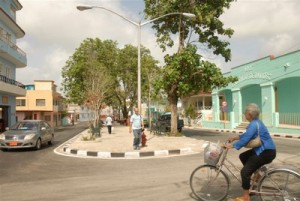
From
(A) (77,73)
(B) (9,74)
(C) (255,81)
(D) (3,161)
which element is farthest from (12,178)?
(A) (77,73)

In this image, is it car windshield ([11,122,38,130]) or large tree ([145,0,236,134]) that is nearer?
car windshield ([11,122,38,130])

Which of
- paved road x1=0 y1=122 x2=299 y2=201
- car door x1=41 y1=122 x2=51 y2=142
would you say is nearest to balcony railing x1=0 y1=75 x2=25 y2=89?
car door x1=41 y1=122 x2=51 y2=142

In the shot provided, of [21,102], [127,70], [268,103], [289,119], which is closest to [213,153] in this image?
[289,119]

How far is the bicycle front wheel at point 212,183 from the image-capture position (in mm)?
6719

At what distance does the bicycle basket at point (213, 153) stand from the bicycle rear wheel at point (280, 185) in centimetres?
81

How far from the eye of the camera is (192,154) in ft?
47.7

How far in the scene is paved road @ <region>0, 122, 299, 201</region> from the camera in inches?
294

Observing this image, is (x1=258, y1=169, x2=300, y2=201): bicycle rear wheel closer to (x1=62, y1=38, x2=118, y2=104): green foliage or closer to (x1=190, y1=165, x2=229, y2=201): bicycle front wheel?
(x1=190, y1=165, x2=229, y2=201): bicycle front wheel

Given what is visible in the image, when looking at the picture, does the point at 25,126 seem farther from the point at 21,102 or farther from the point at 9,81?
the point at 21,102

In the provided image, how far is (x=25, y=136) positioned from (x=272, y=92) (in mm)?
19136

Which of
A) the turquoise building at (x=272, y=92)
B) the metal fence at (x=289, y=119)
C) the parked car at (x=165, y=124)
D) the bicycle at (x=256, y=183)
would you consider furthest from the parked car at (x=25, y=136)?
the metal fence at (x=289, y=119)

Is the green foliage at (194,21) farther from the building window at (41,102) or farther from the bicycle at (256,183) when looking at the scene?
the building window at (41,102)

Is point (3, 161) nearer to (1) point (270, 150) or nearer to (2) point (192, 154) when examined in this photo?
(2) point (192, 154)

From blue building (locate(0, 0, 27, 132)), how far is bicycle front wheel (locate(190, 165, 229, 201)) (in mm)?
26502
